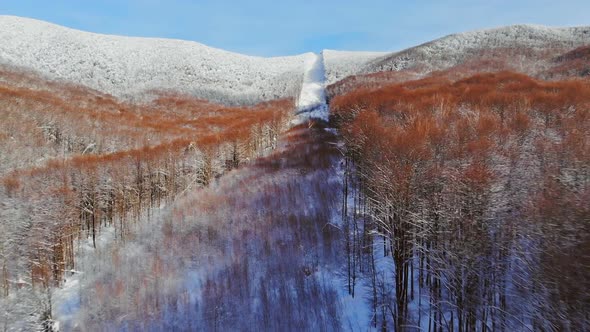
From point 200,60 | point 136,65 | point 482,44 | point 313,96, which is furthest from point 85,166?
point 482,44

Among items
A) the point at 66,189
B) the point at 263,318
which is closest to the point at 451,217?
the point at 263,318

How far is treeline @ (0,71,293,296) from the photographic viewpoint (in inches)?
737

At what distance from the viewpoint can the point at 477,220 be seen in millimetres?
12164

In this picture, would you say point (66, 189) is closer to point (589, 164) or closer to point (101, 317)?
point (101, 317)

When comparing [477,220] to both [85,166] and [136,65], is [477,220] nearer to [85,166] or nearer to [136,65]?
[85,166]

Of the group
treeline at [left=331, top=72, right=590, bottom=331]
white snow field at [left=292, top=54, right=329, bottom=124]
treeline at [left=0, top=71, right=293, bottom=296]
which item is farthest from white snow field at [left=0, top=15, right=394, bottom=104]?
treeline at [left=331, top=72, right=590, bottom=331]

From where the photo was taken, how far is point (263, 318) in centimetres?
1642

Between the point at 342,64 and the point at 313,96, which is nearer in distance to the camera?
the point at 313,96

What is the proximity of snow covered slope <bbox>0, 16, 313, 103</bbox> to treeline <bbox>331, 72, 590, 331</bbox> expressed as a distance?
52.5 metres

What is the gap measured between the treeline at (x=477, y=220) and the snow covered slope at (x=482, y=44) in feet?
179

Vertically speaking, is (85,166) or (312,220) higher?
(85,166)

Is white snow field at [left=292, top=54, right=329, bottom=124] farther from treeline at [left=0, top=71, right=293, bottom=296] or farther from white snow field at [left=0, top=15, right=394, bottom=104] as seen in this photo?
treeline at [left=0, top=71, right=293, bottom=296]

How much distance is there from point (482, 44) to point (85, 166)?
79.6 meters

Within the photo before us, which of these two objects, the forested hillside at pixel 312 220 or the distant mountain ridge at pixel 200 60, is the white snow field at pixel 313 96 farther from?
the forested hillside at pixel 312 220
